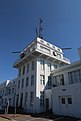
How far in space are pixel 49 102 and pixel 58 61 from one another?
32.0 feet

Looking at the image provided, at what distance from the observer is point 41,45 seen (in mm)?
24891

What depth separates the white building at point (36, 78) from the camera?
19297 mm

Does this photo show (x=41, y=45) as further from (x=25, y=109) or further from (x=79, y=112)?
(x=79, y=112)

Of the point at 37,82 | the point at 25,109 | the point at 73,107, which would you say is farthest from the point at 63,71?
the point at 25,109

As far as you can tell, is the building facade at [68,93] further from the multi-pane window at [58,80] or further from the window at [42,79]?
the window at [42,79]

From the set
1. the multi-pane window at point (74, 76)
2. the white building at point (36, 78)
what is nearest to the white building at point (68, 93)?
the multi-pane window at point (74, 76)

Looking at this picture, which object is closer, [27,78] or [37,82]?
[37,82]

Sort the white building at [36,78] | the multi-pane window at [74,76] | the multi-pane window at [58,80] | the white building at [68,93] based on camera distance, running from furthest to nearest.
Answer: the white building at [36,78] < the multi-pane window at [58,80] < the multi-pane window at [74,76] < the white building at [68,93]

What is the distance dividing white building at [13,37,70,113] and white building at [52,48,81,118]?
3399mm

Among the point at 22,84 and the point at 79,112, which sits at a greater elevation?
the point at 22,84

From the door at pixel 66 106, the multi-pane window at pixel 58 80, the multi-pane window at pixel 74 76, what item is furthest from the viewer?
the multi-pane window at pixel 58 80

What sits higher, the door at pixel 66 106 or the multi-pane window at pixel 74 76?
the multi-pane window at pixel 74 76

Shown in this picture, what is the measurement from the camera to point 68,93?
1447 centimetres

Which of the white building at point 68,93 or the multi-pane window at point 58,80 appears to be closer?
the white building at point 68,93
